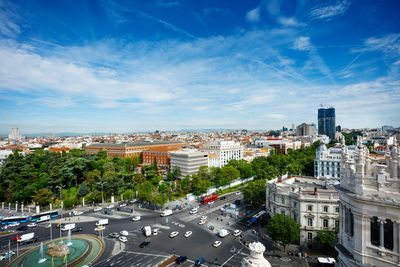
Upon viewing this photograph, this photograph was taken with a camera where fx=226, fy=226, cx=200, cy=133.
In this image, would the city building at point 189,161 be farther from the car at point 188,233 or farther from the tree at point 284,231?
the tree at point 284,231

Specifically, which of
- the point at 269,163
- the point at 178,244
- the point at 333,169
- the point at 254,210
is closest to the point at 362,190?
the point at 178,244

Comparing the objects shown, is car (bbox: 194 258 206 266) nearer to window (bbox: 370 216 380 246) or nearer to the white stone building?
window (bbox: 370 216 380 246)

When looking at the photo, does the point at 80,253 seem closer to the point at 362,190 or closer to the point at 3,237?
the point at 3,237

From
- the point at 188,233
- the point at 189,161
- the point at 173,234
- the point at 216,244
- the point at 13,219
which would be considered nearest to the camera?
the point at 216,244

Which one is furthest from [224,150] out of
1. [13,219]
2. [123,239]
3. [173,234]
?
[13,219]

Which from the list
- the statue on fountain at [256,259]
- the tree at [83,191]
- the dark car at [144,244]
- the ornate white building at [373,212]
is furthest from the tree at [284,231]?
the tree at [83,191]

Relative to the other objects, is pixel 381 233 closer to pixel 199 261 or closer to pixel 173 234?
pixel 199 261
